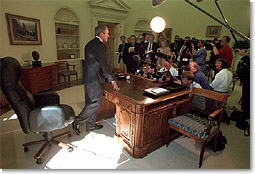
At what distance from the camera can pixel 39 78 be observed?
423 centimetres

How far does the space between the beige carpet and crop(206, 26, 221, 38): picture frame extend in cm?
583

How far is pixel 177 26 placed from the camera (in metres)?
7.77

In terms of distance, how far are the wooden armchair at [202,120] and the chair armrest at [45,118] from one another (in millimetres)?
1390

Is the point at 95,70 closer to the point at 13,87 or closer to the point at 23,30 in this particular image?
the point at 13,87

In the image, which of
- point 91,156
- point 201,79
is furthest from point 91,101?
point 201,79

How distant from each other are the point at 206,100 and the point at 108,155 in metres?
1.51

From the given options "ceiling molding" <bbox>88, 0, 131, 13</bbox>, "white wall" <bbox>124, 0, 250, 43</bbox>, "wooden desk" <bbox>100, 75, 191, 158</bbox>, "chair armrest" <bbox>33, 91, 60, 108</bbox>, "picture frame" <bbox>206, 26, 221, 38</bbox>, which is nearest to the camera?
"wooden desk" <bbox>100, 75, 191, 158</bbox>

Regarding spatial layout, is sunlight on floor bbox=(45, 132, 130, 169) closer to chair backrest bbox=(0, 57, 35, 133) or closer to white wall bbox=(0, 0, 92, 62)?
chair backrest bbox=(0, 57, 35, 133)

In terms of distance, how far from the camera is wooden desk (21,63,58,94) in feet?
13.0

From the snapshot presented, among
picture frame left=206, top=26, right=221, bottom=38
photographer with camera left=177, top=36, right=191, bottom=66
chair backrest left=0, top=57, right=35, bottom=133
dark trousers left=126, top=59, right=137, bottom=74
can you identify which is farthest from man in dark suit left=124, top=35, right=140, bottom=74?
picture frame left=206, top=26, right=221, bottom=38

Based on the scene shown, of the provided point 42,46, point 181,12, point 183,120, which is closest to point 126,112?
point 183,120

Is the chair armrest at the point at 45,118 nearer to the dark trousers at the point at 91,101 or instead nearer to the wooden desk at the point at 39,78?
the dark trousers at the point at 91,101

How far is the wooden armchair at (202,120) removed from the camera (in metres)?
1.89

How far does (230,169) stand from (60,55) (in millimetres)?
5457
